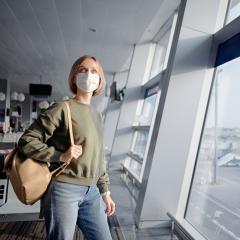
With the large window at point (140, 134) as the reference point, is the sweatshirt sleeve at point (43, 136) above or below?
above

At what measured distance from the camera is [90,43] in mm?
6816

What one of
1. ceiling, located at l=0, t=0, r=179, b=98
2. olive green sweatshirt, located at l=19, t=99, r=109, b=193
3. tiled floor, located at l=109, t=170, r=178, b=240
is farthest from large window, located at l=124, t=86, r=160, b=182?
olive green sweatshirt, located at l=19, t=99, r=109, b=193

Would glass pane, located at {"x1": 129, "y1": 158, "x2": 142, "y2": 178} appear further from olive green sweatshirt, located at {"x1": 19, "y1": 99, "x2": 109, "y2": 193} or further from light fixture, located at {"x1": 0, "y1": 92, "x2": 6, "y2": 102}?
light fixture, located at {"x1": 0, "y1": 92, "x2": 6, "y2": 102}

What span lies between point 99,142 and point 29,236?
6.51 feet

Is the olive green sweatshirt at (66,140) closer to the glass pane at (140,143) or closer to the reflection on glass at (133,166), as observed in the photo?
the reflection on glass at (133,166)

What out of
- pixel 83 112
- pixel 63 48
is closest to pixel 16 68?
pixel 63 48

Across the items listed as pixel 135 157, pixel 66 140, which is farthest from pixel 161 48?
pixel 66 140

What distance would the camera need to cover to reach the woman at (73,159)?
130 cm

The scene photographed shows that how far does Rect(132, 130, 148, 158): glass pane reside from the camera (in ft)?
20.9

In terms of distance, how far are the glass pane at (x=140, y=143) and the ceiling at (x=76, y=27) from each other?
221 cm

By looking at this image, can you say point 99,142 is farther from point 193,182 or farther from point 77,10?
point 77,10

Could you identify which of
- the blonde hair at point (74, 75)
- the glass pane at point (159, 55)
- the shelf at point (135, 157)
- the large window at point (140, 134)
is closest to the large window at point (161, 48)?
the glass pane at point (159, 55)

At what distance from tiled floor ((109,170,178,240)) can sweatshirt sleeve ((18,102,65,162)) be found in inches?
81.8

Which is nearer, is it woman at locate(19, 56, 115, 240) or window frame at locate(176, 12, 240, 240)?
woman at locate(19, 56, 115, 240)
